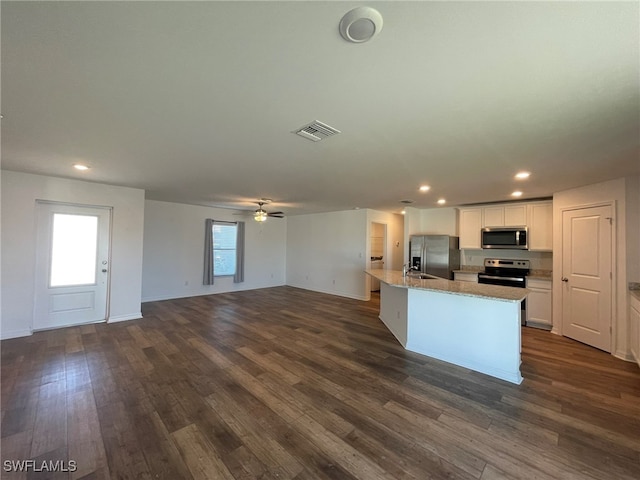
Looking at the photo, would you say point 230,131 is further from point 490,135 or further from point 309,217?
point 309,217

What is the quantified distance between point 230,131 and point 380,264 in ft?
21.5

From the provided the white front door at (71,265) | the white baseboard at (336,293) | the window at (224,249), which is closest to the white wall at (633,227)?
the white baseboard at (336,293)

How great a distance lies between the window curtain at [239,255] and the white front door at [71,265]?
3394mm

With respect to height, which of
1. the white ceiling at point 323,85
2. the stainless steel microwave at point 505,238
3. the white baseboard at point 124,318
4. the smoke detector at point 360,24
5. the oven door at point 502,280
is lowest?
the white baseboard at point 124,318

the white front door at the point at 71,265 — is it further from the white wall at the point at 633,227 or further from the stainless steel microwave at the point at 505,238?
the white wall at the point at 633,227

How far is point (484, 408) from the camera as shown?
91.9 inches

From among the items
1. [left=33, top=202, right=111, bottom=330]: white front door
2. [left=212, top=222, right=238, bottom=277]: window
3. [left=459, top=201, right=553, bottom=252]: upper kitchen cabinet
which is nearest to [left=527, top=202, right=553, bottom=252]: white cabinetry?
[left=459, top=201, right=553, bottom=252]: upper kitchen cabinet

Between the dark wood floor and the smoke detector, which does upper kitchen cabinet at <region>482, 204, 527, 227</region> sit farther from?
the smoke detector

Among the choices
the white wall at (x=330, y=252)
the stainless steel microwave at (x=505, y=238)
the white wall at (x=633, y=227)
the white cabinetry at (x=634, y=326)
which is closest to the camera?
the white cabinetry at (x=634, y=326)

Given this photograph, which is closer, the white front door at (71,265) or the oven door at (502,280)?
the white front door at (71,265)

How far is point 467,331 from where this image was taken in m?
3.15

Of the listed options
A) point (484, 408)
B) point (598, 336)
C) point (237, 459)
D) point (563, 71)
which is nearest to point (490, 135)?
point (563, 71)

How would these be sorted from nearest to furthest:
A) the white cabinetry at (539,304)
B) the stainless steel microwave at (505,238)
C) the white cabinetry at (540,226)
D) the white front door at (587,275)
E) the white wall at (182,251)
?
the white front door at (587,275), the white cabinetry at (539,304), the white cabinetry at (540,226), the stainless steel microwave at (505,238), the white wall at (182,251)

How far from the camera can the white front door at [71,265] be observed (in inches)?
163
